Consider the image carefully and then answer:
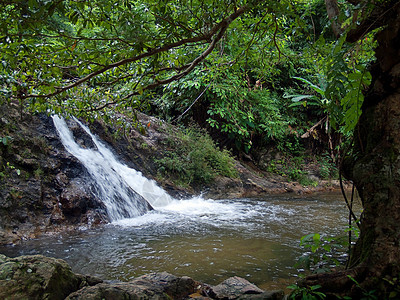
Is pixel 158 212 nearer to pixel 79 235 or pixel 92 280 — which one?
pixel 79 235

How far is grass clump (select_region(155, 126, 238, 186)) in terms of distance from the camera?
9773 millimetres

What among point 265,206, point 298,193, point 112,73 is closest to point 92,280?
point 112,73

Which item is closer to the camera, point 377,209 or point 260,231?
point 377,209

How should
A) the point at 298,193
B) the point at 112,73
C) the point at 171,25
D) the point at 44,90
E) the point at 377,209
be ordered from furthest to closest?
the point at 298,193
the point at 112,73
the point at 44,90
the point at 171,25
the point at 377,209

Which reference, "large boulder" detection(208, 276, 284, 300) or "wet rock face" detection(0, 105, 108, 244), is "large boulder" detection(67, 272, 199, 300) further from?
"wet rock face" detection(0, 105, 108, 244)

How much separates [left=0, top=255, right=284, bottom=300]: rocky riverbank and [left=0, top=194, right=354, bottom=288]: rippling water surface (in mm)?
569

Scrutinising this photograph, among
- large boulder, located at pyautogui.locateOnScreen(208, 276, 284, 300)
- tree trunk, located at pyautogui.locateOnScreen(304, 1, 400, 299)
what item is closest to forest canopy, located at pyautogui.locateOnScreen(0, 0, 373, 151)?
tree trunk, located at pyautogui.locateOnScreen(304, 1, 400, 299)

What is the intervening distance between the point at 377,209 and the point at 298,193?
974 cm

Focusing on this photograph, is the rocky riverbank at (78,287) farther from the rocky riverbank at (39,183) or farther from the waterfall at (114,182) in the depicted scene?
the waterfall at (114,182)

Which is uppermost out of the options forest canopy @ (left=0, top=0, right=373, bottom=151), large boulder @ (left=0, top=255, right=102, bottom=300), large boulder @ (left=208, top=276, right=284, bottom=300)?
forest canopy @ (left=0, top=0, right=373, bottom=151)

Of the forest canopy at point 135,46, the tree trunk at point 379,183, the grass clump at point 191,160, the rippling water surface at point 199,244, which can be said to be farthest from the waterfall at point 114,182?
the tree trunk at point 379,183

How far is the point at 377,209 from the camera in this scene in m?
1.93

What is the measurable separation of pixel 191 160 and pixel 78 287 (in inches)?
309

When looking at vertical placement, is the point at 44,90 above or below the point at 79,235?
above
